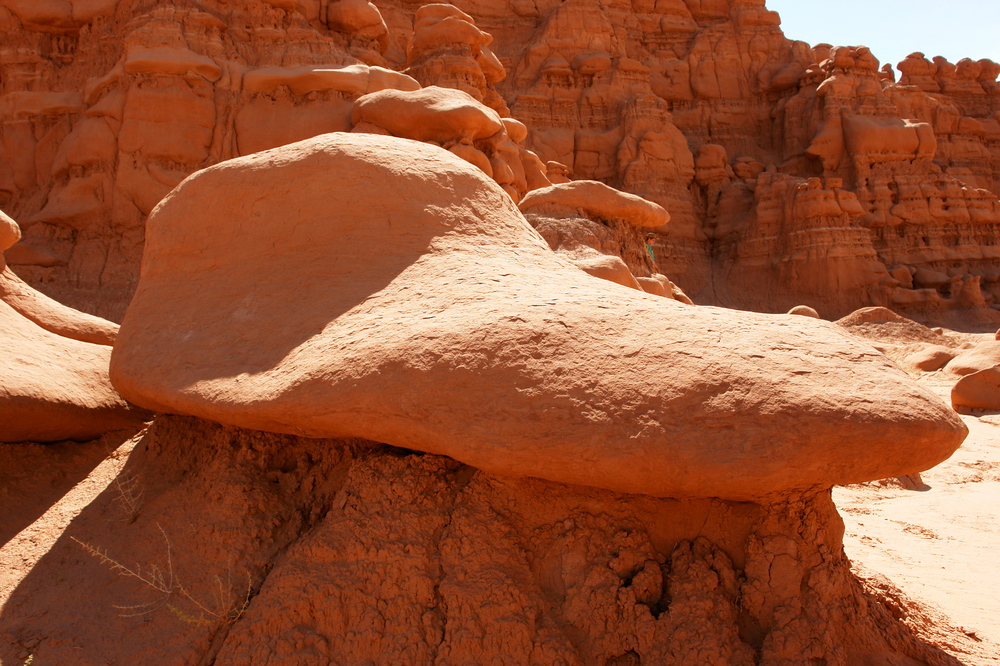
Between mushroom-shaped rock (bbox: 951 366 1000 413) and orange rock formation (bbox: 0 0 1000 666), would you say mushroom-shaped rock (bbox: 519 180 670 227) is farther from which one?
mushroom-shaped rock (bbox: 951 366 1000 413)

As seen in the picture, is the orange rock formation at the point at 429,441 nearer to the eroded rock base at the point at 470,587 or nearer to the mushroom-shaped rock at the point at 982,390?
the eroded rock base at the point at 470,587

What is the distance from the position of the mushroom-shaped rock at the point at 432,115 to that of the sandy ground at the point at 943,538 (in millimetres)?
4631

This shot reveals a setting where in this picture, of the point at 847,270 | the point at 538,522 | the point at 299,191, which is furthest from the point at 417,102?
the point at 847,270

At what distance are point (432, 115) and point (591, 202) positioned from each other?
1.74 metres

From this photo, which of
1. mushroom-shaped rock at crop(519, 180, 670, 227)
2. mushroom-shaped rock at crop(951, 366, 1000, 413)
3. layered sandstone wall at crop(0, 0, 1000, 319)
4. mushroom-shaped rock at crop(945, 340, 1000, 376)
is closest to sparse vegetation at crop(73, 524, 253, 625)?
mushroom-shaped rock at crop(519, 180, 670, 227)

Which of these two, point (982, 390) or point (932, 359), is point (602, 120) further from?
point (982, 390)

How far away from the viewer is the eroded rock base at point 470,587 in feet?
6.21

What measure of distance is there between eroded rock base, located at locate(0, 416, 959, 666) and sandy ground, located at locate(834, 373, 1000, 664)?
597 millimetres

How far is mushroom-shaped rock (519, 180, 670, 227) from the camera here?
680cm

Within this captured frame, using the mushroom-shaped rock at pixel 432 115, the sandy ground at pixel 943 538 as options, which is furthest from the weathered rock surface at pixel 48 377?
the mushroom-shaped rock at pixel 432 115

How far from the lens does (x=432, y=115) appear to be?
709 centimetres

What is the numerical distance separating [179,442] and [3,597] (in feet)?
2.45

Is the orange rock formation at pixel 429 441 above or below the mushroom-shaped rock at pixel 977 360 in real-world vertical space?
below

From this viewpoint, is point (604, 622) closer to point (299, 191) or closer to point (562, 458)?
point (562, 458)
